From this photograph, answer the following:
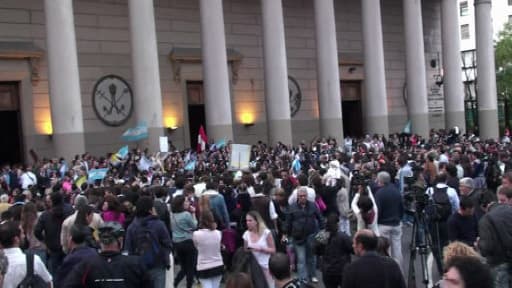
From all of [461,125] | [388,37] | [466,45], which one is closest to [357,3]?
[388,37]

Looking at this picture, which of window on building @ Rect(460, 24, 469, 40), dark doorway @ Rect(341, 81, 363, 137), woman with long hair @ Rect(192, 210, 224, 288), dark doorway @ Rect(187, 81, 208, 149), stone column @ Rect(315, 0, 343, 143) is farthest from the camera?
window on building @ Rect(460, 24, 469, 40)

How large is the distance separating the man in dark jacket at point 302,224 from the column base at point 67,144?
12785 millimetres

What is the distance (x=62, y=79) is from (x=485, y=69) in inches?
879

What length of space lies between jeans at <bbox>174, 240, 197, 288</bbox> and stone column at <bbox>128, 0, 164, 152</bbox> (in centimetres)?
1336

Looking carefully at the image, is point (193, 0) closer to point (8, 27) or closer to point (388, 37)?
point (8, 27)

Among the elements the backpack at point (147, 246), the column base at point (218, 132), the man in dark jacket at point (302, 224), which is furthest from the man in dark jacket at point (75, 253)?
the column base at point (218, 132)

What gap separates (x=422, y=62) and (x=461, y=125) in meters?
4.75

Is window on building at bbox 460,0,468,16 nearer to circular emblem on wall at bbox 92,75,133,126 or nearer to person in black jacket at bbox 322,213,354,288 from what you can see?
circular emblem on wall at bbox 92,75,133,126

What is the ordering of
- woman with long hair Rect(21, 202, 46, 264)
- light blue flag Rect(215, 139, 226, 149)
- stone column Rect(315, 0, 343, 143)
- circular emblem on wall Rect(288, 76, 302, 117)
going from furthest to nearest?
circular emblem on wall Rect(288, 76, 302, 117) < stone column Rect(315, 0, 343, 143) < light blue flag Rect(215, 139, 226, 149) < woman with long hair Rect(21, 202, 46, 264)

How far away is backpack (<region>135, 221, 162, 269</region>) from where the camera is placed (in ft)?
24.4

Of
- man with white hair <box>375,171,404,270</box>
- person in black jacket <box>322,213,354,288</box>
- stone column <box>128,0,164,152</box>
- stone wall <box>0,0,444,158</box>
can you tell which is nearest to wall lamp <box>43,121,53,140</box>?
stone wall <box>0,0,444,158</box>

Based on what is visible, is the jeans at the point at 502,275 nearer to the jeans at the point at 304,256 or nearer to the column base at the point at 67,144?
the jeans at the point at 304,256

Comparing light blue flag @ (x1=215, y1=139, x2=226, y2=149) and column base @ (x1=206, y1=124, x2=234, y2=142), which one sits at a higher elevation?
column base @ (x1=206, y1=124, x2=234, y2=142)

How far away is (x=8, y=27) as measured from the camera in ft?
78.2
